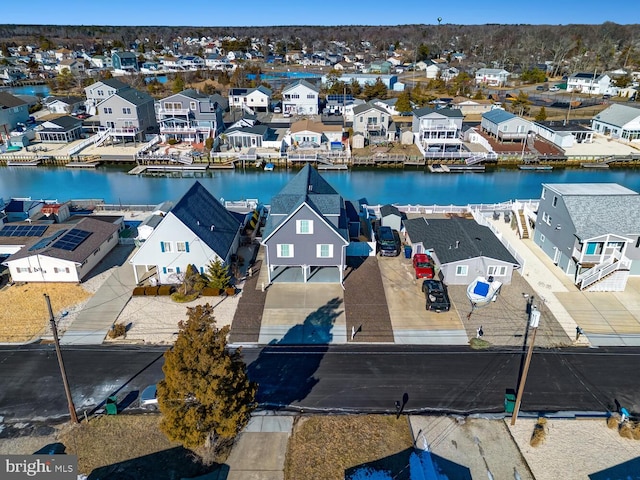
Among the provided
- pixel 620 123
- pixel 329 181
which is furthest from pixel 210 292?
pixel 620 123

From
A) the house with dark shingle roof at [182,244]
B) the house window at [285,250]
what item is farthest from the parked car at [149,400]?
the house window at [285,250]

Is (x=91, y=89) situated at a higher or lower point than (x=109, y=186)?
higher

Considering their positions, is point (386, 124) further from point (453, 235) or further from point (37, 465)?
point (37, 465)

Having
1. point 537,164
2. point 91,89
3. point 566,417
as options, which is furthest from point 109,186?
point 537,164

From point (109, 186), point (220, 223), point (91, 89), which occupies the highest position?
point (91, 89)

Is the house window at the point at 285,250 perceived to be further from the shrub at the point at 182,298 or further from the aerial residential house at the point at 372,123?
the aerial residential house at the point at 372,123

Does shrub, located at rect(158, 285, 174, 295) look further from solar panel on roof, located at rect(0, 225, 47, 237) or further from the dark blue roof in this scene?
solar panel on roof, located at rect(0, 225, 47, 237)

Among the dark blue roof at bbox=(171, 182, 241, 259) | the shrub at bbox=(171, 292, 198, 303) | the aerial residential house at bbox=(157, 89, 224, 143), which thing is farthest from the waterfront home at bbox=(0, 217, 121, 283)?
the aerial residential house at bbox=(157, 89, 224, 143)
